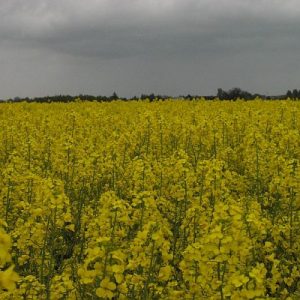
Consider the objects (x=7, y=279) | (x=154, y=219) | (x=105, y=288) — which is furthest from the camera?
(x=154, y=219)

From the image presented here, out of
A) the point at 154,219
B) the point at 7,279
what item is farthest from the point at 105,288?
the point at 154,219

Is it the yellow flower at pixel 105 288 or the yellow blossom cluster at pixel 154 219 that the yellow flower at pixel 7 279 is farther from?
the yellow flower at pixel 105 288

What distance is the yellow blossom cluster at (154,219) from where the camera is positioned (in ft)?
10.7

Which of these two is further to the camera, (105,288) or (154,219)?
(154,219)

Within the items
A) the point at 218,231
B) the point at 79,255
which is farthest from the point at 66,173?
the point at 218,231

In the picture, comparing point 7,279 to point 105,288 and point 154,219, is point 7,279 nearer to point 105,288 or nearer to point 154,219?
point 105,288

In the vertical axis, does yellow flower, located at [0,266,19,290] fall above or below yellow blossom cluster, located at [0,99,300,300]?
above

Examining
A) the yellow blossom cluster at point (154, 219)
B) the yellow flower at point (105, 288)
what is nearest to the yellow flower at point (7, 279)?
the yellow blossom cluster at point (154, 219)

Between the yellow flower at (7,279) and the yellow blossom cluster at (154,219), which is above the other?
the yellow flower at (7,279)

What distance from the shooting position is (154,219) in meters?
4.55

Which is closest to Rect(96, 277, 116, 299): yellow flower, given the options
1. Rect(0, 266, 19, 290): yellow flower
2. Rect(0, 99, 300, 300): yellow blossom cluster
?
Rect(0, 99, 300, 300): yellow blossom cluster

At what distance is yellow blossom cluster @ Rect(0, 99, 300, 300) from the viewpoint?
327cm

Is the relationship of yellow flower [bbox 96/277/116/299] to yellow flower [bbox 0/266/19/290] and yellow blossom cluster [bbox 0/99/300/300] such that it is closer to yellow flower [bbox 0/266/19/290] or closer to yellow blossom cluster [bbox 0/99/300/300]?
yellow blossom cluster [bbox 0/99/300/300]

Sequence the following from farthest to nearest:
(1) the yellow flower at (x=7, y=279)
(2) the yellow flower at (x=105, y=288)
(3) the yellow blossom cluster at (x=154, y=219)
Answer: (3) the yellow blossom cluster at (x=154, y=219)
(2) the yellow flower at (x=105, y=288)
(1) the yellow flower at (x=7, y=279)
